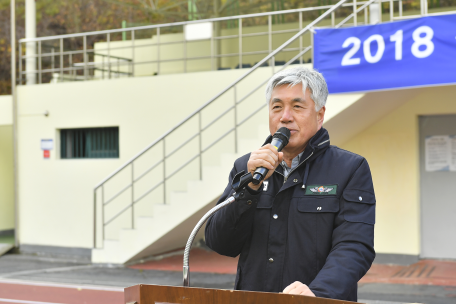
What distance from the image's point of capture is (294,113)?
2256 millimetres

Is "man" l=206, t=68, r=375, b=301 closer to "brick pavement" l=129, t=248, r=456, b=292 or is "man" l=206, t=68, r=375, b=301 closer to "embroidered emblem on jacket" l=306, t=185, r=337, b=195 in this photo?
"embroidered emblem on jacket" l=306, t=185, r=337, b=195

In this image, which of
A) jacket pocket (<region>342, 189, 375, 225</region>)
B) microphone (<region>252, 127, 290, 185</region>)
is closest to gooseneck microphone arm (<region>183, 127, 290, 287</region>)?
microphone (<region>252, 127, 290, 185</region>)

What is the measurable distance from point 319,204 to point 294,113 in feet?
1.30

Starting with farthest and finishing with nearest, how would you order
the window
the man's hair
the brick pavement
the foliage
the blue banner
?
the foliage → the window → the brick pavement → the blue banner → the man's hair

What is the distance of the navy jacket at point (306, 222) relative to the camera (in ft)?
6.98

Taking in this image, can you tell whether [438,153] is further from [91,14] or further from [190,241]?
[91,14]

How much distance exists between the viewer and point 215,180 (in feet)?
28.3

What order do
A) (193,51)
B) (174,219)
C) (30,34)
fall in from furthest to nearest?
(193,51)
(30,34)
(174,219)

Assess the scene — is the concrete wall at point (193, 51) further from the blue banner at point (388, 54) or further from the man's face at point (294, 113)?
the man's face at point (294, 113)

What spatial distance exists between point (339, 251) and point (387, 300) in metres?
5.34

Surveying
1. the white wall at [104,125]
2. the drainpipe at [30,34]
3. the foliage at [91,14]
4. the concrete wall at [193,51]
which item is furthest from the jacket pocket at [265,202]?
the foliage at [91,14]

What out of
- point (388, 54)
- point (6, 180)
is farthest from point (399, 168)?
point (6, 180)

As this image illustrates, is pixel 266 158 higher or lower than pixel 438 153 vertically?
higher

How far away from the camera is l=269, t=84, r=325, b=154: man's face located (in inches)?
88.3
